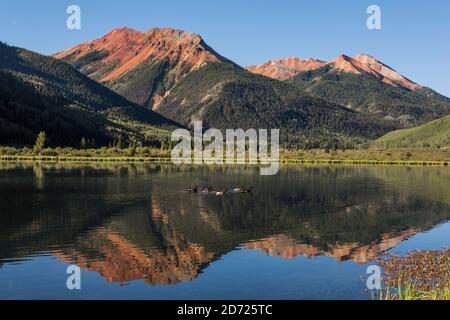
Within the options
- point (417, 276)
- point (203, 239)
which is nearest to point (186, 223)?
point (203, 239)

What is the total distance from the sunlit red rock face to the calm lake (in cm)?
8

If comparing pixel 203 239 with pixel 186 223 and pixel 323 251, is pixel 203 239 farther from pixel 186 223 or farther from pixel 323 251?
pixel 323 251

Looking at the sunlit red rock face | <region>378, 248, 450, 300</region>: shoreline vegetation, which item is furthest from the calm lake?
<region>378, 248, 450, 300</region>: shoreline vegetation

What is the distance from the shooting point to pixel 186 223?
186ft

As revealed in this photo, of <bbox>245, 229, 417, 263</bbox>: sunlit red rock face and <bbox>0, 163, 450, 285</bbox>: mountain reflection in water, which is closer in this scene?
<bbox>0, 163, 450, 285</bbox>: mountain reflection in water

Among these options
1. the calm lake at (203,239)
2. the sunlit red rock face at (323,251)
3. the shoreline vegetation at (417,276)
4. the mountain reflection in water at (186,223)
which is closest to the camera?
the shoreline vegetation at (417,276)

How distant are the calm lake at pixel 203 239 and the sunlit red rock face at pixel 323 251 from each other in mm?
85

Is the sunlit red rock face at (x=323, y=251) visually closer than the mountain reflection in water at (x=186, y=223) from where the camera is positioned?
No

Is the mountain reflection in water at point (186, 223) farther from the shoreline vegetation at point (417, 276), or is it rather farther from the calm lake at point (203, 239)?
the shoreline vegetation at point (417, 276)

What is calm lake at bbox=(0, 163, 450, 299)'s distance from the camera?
33.0m

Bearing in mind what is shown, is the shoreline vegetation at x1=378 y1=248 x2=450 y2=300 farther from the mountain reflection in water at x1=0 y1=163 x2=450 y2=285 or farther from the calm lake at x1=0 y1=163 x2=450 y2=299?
the mountain reflection in water at x1=0 y1=163 x2=450 y2=285

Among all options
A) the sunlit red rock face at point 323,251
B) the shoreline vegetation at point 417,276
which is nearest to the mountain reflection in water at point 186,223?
the sunlit red rock face at point 323,251

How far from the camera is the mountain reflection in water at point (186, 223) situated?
4100cm
